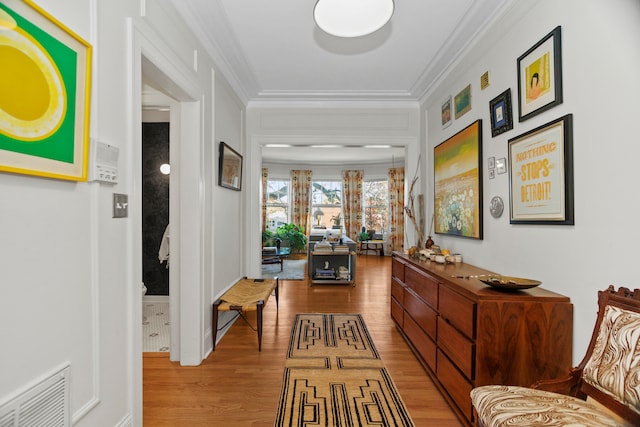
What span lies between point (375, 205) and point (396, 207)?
0.72 m

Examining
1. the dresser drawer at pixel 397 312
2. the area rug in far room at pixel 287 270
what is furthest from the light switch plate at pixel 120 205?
the area rug in far room at pixel 287 270

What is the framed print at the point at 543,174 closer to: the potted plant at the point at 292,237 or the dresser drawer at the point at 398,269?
the dresser drawer at the point at 398,269

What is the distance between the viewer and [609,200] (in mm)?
1454

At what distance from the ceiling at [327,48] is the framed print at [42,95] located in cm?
135

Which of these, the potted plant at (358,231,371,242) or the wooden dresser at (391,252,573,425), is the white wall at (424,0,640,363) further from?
the potted plant at (358,231,371,242)

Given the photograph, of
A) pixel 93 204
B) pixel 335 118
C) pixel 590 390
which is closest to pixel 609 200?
pixel 590 390

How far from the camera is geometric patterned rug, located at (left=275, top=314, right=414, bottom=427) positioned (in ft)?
6.41

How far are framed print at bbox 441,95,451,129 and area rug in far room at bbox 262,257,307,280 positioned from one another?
4.01m

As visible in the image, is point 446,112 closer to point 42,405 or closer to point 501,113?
point 501,113

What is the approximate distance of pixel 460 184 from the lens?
2.97 m

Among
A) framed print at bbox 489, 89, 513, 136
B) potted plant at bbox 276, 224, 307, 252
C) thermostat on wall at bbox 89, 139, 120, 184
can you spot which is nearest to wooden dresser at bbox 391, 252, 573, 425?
framed print at bbox 489, 89, 513, 136

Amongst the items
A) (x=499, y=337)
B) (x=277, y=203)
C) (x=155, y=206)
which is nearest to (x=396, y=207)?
Result: (x=277, y=203)

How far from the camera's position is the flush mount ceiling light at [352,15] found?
5.19 feet

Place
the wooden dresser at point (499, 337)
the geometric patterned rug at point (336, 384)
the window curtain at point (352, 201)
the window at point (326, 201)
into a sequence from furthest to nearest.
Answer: the window at point (326, 201) → the window curtain at point (352, 201) → the geometric patterned rug at point (336, 384) → the wooden dresser at point (499, 337)
